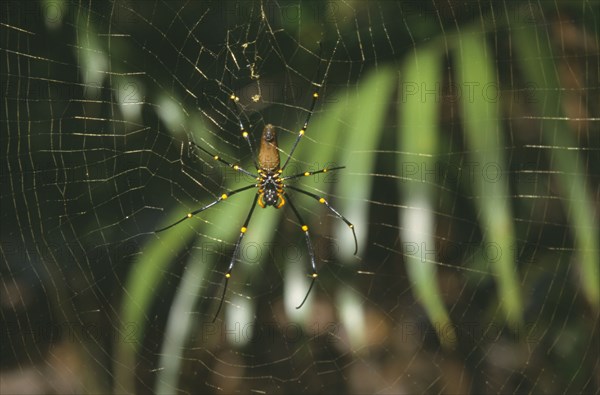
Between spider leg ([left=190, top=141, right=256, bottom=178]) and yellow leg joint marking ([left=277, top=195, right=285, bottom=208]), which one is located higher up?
spider leg ([left=190, top=141, right=256, bottom=178])

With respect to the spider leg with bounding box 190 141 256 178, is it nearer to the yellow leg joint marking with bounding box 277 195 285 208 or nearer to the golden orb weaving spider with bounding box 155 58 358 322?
the golden orb weaving spider with bounding box 155 58 358 322

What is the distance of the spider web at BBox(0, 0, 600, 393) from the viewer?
1.62 meters

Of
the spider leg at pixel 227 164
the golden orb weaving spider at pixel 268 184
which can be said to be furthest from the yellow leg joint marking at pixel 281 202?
the spider leg at pixel 227 164

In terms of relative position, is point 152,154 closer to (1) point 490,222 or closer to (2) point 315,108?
(2) point 315,108

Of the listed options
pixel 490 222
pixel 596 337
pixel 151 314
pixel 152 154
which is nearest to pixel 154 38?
pixel 152 154

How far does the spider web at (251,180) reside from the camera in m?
1.62

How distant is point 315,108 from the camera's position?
1815mm


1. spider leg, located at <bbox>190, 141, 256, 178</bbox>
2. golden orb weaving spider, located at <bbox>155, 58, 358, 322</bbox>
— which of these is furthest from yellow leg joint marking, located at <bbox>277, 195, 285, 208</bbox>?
spider leg, located at <bbox>190, 141, 256, 178</bbox>

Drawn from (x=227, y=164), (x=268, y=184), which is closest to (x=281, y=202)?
(x=268, y=184)

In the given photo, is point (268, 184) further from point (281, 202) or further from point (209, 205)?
point (209, 205)

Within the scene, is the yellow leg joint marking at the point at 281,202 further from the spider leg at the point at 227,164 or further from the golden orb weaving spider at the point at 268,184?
the spider leg at the point at 227,164

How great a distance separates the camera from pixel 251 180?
1.95 m

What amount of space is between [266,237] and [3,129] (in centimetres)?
85

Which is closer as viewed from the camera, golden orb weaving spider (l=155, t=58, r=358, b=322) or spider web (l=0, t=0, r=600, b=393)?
spider web (l=0, t=0, r=600, b=393)
